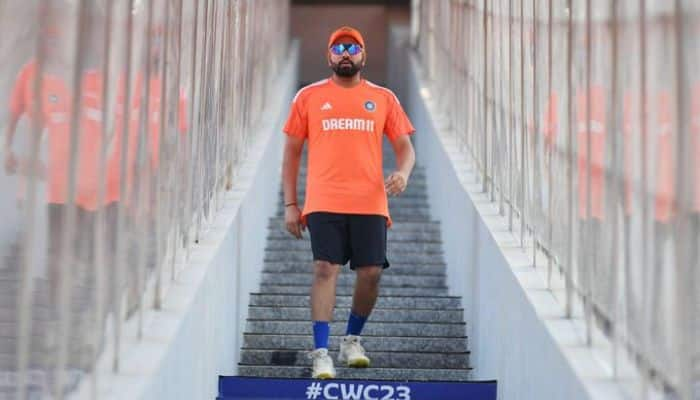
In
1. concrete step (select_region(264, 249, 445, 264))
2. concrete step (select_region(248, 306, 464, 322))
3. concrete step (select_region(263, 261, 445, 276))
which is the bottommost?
concrete step (select_region(248, 306, 464, 322))

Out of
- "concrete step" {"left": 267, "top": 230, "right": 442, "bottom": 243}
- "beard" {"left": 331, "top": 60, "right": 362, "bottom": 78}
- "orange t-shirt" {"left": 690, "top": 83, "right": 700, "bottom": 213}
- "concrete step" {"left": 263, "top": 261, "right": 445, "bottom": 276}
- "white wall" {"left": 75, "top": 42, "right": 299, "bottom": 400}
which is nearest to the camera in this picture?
"orange t-shirt" {"left": 690, "top": 83, "right": 700, "bottom": 213}

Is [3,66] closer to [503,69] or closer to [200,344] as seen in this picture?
[200,344]

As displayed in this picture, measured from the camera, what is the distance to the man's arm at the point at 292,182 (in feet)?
19.9

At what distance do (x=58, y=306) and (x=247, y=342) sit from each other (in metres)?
3.58

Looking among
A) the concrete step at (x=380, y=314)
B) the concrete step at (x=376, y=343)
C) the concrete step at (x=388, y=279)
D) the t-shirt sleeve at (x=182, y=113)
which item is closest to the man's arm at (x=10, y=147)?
the t-shirt sleeve at (x=182, y=113)

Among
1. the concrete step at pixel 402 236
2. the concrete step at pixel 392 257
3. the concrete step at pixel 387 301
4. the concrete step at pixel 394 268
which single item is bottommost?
the concrete step at pixel 387 301

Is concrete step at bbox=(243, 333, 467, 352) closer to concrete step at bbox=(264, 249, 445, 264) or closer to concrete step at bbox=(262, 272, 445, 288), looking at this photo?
concrete step at bbox=(262, 272, 445, 288)

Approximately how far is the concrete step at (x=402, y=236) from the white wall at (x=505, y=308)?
159 mm

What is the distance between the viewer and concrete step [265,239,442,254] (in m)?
8.70

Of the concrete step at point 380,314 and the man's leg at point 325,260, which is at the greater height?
the man's leg at point 325,260

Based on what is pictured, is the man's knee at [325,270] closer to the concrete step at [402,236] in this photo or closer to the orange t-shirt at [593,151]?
the orange t-shirt at [593,151]

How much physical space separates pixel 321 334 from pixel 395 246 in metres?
2.99

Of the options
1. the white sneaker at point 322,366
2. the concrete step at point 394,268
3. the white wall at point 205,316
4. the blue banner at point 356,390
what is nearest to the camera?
the white wall at point 205,316

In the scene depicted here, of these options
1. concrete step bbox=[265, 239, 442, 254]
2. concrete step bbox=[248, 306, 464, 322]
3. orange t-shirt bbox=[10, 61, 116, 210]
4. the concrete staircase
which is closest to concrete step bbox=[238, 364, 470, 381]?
the concrete staircase
